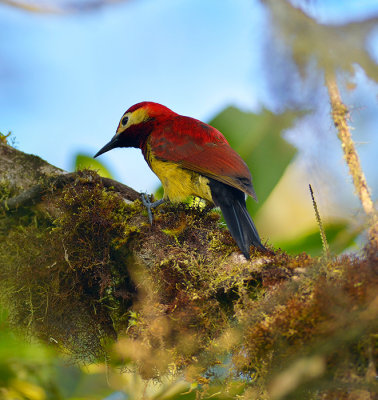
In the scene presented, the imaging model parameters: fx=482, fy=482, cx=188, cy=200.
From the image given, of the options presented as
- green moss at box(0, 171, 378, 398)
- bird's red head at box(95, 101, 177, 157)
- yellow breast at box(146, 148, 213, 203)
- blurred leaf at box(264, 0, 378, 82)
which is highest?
blurred leaf at box(264, 0, 378, 82)

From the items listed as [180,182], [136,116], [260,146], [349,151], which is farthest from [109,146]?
[349,151]

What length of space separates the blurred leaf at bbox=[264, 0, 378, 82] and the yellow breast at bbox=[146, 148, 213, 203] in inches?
36.1

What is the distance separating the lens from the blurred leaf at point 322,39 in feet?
8.41

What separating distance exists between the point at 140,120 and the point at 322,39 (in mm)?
1327

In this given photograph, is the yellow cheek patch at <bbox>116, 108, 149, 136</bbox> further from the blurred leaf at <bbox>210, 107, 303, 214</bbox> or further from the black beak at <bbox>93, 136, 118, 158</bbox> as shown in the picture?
the blurred leaf at <bbox>210, 107, 303, 214</bbox>

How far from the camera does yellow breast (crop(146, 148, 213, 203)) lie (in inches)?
112

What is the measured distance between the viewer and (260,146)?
12.3 ft

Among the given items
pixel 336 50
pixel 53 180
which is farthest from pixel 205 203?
pixel 336 50

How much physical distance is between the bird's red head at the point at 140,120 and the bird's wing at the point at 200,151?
0.17 m

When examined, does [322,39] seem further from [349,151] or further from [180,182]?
[180,182]

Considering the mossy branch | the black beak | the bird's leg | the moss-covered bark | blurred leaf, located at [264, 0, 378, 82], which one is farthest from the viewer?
the black beak

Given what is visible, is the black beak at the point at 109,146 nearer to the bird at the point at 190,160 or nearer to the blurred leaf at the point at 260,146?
the bird at the point at 190,160

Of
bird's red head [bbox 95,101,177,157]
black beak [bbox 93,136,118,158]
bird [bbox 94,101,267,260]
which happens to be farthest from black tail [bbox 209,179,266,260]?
black beak [bbox 93,136,118,158]

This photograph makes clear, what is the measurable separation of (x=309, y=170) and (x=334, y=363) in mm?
1291
